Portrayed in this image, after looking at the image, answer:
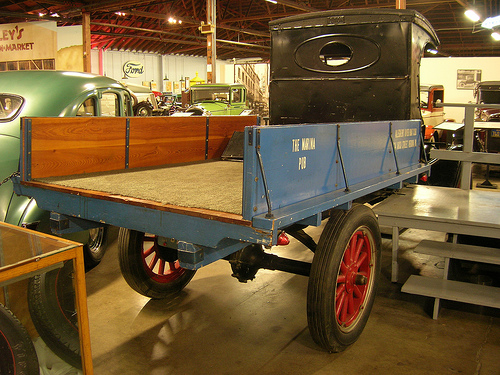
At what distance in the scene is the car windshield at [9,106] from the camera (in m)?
4.53

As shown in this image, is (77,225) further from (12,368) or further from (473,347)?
(473,347)

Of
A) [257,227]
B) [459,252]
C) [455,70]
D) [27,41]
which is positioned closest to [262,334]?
[257,227]

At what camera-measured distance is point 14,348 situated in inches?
73.5

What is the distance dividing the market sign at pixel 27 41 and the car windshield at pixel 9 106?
8267 mm

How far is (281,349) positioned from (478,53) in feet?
110

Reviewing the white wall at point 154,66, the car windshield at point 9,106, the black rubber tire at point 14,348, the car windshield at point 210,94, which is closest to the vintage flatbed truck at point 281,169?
the black rubber tire at point 14,348

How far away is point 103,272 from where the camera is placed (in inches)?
184

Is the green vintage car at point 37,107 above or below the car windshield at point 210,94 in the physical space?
below

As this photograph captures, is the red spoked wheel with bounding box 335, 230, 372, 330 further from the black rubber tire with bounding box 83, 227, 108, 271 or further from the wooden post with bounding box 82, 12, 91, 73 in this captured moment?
the wooden post with bounding box 82, 12, 91, 73

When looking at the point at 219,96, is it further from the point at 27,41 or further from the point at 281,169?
the point at 281,169

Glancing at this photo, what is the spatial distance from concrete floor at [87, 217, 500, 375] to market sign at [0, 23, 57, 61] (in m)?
9.58

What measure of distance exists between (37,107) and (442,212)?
3.95m

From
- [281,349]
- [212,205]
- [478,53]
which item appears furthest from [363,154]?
[478,53]

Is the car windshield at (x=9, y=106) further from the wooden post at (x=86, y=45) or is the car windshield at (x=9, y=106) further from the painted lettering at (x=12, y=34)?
the painted lettering at (x=12, y=34)
